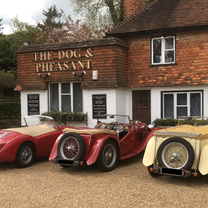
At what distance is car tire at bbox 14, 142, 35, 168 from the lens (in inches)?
306

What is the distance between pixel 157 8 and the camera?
14.1 metres

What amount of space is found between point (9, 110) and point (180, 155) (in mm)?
15016

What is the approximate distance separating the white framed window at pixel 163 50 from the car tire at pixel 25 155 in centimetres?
689

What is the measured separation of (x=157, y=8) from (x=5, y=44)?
17.4 meters

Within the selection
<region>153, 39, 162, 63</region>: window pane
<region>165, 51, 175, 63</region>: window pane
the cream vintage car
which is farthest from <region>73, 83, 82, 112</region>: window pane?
the cream vintage car

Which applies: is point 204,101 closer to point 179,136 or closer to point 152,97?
point 152,97

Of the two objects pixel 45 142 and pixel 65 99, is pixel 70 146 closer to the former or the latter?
pixel 45 142

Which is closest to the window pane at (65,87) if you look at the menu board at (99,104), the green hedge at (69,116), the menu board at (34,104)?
the green hedge at (69,116)

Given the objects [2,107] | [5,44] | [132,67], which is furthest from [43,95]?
[5,44]

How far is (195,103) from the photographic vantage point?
1218cm

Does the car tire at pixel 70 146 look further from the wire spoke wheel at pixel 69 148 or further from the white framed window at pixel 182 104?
the white framed window at pixel 182 104

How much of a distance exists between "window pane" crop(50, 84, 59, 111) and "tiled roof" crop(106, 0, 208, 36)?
3.46m

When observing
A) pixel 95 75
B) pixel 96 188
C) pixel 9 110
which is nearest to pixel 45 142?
pixel 96 188

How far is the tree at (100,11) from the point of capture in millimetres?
23297
